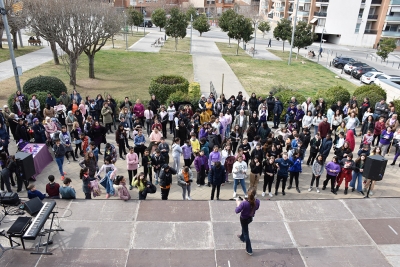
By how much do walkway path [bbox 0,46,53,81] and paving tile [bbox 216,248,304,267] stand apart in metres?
21.2

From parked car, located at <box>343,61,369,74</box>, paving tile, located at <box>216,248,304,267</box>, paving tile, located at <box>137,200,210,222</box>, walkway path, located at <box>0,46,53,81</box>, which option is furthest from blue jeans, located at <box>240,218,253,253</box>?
parked car, located at <box>343,61,369,74</box>

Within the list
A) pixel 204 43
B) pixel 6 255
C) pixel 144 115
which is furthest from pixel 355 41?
pixel 6 255

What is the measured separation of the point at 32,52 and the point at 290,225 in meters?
32.5

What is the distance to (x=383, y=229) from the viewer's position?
7.84 m

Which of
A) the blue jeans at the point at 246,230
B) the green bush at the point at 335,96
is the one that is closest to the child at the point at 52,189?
the blue jeans at the point at 246,230

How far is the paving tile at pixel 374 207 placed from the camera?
27.5ft

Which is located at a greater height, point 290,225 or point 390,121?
point 390,121

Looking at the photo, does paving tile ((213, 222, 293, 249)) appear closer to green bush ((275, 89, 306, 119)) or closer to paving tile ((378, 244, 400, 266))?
paving tile ((378, 244, 400, 266))

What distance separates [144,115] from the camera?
13.8 m

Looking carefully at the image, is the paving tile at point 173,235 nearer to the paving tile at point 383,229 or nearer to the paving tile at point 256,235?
the paving tile at point 256,235

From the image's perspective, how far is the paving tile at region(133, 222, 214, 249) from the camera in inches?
279

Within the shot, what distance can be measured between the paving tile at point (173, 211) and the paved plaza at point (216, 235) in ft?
0.08

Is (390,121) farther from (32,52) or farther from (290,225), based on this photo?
(32,52)

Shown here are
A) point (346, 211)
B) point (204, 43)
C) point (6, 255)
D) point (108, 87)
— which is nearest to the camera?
point (6, 255)
